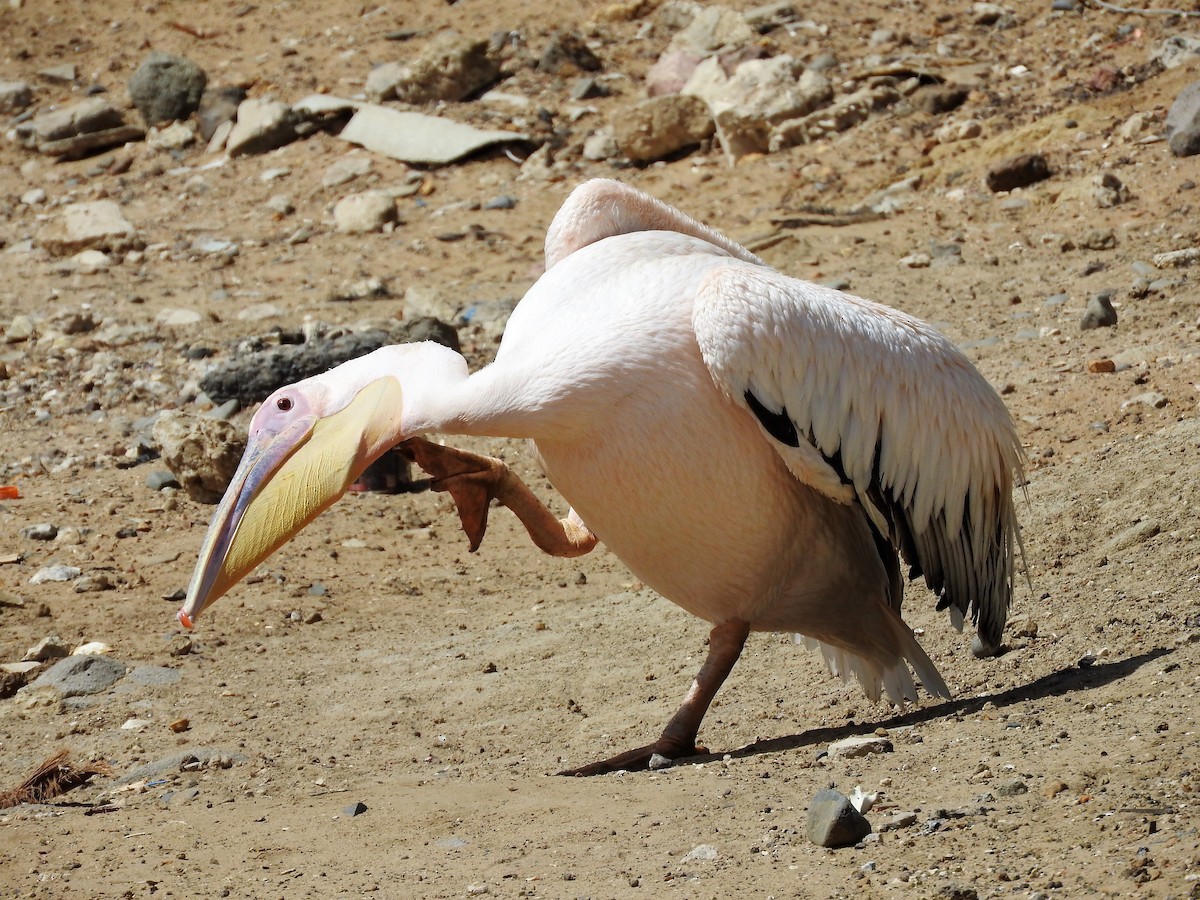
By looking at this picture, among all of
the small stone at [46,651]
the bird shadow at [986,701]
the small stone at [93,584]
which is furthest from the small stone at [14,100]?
the bird shadow at [986,701]

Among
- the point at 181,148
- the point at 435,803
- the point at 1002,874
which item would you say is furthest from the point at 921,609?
the point at 181,148

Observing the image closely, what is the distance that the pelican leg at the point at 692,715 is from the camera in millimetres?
4156

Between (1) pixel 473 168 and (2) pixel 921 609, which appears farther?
(1) pixel 473 168

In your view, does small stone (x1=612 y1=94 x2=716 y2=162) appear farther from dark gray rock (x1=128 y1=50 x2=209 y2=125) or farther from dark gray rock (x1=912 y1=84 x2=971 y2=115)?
dark gray rock (x1=128 y1=50 x2=209 y2=125)

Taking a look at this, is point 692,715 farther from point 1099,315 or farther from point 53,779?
point 1099,315

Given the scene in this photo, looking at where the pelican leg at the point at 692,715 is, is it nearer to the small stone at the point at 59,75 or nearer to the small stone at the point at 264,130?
the small stone at the point at 264,130

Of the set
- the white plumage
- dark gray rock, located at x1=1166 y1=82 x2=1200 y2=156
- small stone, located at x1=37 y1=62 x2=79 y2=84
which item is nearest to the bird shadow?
the white plumage

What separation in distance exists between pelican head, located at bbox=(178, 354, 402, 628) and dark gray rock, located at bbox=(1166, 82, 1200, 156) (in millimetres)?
6420

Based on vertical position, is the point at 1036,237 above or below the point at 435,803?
below

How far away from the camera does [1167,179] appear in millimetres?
8695

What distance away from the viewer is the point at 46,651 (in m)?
5.54

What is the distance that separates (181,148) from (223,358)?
5009mm

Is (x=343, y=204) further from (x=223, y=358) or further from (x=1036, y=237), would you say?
(x=1036, y=237)

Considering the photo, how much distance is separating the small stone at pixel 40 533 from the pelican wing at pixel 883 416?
12.6 feet
